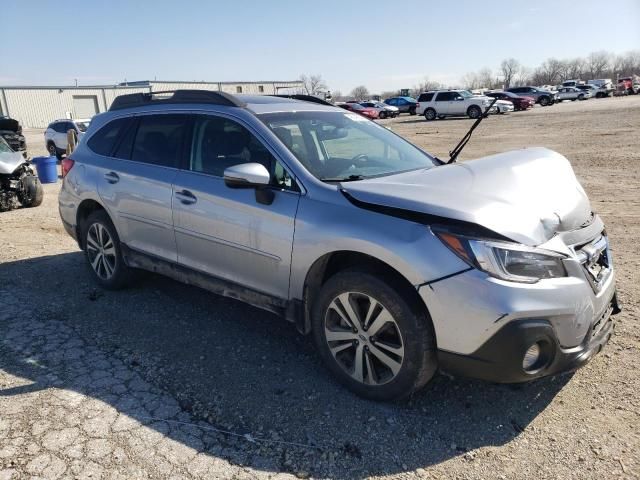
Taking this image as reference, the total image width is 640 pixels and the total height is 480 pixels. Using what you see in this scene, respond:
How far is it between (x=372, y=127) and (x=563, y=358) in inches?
100

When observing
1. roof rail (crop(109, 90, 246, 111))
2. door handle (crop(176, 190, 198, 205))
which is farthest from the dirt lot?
roof rail (crop(109, 90, 246, 111))

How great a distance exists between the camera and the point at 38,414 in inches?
122

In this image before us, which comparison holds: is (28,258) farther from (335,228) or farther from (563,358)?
(563,358)

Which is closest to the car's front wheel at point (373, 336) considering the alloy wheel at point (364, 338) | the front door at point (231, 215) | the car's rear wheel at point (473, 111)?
the alloy wheel at point (364, 338)

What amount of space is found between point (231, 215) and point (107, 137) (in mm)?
2192

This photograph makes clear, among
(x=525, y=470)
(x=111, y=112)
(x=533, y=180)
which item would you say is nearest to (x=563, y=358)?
(x=525, y=470)

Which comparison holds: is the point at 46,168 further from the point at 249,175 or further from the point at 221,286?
the point at 249,175

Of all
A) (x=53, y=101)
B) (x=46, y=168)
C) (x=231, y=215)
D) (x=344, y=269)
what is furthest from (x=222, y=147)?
(x=53, y=101)

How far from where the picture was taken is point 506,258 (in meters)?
2.64

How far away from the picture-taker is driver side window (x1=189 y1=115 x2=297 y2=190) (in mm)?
3569

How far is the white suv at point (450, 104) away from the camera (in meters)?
35.6

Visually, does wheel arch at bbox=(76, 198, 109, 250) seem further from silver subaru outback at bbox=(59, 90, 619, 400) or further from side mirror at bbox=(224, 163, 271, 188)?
side mirror at bbox=(224, 163, 271, 188)

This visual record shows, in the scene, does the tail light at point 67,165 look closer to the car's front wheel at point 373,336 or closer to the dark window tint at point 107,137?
the dark window tint at point 107,137

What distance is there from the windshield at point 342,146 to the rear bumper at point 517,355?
141 centimetres
